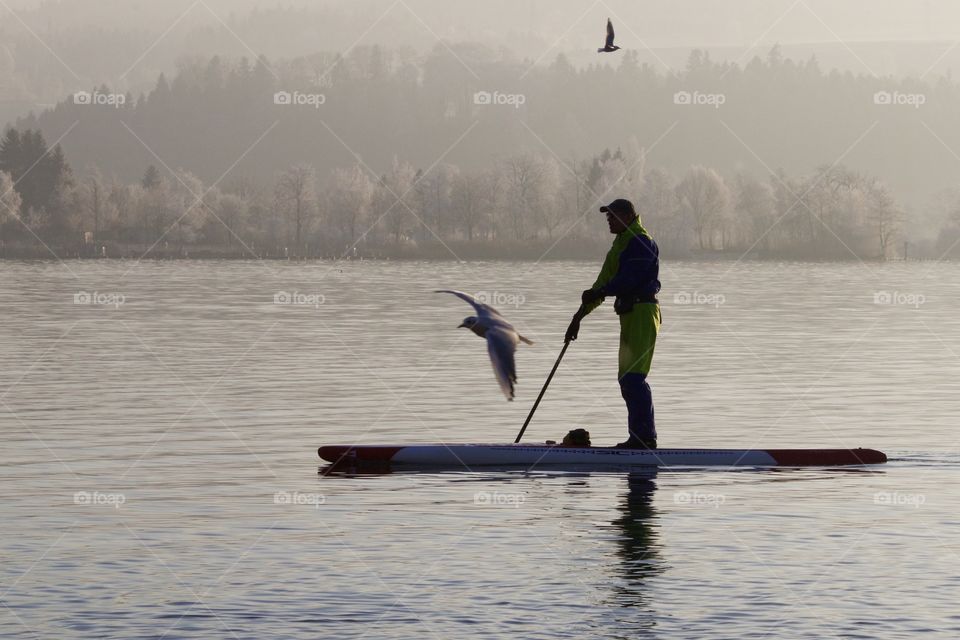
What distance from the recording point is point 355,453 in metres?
19.6

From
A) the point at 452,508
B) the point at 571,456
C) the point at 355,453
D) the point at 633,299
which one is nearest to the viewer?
the point at 452,508

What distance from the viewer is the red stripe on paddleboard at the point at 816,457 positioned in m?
19.5

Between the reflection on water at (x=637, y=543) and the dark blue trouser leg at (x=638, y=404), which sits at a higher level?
Answer: the dark blue trouser leg at (x=638, y=404)

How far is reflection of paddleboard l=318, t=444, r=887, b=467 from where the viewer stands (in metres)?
19.3

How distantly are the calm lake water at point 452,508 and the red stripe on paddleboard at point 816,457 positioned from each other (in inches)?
12.0

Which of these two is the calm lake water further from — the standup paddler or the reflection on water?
the standup paddler

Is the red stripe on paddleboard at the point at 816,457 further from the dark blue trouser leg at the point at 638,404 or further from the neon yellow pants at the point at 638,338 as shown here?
the neon yellow pants at the point at 638,338

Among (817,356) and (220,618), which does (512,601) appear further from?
(817,356)

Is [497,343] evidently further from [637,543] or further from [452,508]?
[637,543]

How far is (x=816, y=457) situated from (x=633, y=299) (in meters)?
2.95

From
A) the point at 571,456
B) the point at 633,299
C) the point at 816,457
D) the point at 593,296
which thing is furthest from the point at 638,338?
the point at 816,457

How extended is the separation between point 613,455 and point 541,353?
19.3 meters

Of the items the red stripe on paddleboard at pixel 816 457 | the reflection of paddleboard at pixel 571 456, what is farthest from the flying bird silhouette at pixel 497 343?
the red stripe on paddleboard at pixel 816 457

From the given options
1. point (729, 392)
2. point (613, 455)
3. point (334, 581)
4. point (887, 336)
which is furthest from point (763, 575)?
point (887, 336)
